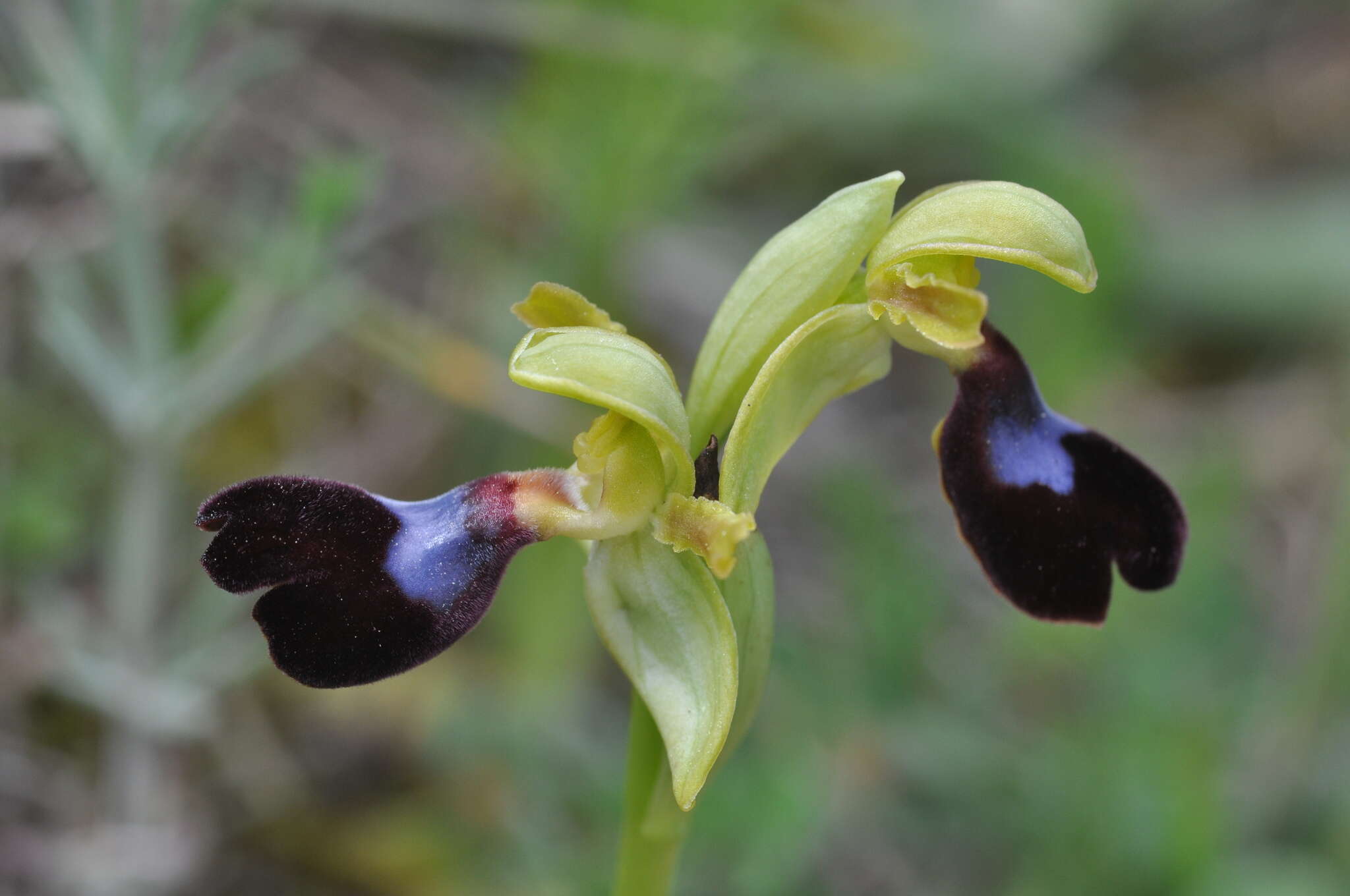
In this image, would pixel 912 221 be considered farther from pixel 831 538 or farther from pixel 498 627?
pixel 498 627

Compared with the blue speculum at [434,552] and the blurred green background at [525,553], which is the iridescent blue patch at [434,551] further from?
the blurred green background at [525,553]

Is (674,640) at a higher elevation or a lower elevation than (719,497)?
lower

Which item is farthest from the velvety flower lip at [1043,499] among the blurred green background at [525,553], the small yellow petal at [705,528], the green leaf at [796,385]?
the blurred green background at [525,553]

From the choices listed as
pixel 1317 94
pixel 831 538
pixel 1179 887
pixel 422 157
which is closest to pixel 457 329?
pixel 422 157

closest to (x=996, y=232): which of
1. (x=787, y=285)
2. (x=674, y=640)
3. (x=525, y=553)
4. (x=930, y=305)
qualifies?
(x=930, y=305)

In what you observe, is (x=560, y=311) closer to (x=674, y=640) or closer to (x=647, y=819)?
(x=674, y=640)

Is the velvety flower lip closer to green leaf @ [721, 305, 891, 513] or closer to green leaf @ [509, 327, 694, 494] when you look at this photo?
green leaf @ [721, 305, 891, 513]
